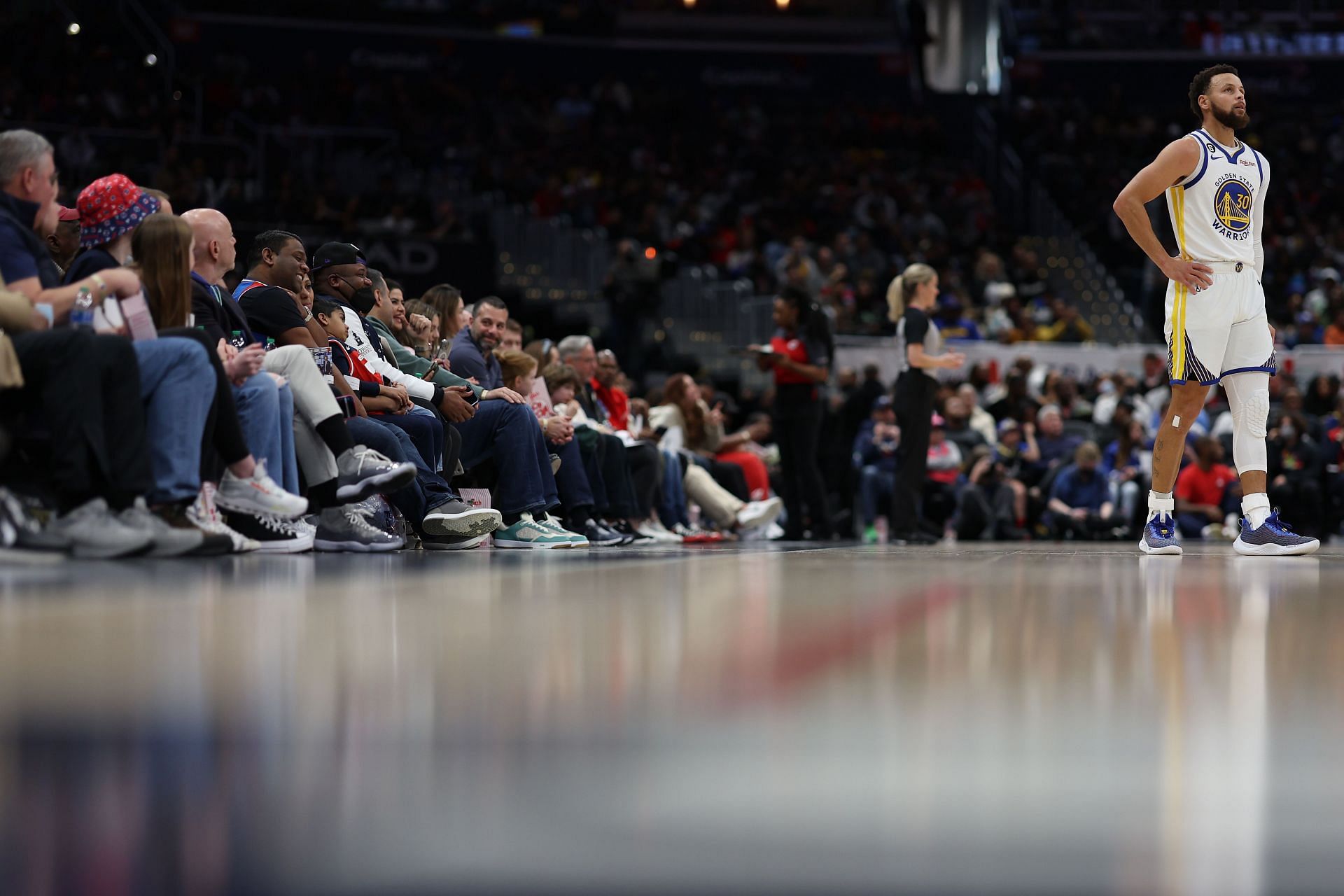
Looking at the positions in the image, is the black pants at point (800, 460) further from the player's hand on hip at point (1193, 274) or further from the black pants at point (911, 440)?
the player's hand on hip at point (1193, 274)

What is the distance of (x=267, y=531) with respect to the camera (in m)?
4.27

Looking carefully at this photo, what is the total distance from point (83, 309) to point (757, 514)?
5.86 m

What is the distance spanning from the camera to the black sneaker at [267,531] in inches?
166

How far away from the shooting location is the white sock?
16.3ft

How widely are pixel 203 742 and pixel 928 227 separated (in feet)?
62.9

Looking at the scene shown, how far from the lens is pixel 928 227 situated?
64.3ft

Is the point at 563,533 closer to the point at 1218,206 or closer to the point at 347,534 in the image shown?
the point at 347,534

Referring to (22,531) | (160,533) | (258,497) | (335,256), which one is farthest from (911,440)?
(22,531)

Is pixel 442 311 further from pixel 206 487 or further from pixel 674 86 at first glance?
pixel 674 86

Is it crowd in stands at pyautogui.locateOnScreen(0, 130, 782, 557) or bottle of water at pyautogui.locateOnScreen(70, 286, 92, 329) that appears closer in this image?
crowd in stands at pyautogui.locateOnScreen(0, 130, 782, 557)

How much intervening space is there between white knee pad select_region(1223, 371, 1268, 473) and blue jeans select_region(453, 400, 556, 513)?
8.41ft

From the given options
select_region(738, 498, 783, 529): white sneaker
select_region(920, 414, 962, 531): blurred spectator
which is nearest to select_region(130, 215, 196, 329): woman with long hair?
select_region(738, 498, 783, 529): white sneaker

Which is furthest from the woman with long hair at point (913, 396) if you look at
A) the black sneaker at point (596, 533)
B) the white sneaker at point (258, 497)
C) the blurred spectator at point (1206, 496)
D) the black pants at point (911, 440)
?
the white sneaker at point (258, 497)

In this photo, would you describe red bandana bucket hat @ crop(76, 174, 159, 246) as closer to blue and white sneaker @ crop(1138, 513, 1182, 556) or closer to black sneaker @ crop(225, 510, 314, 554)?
black sneaker @ crop(225, 510, 314, 554)
